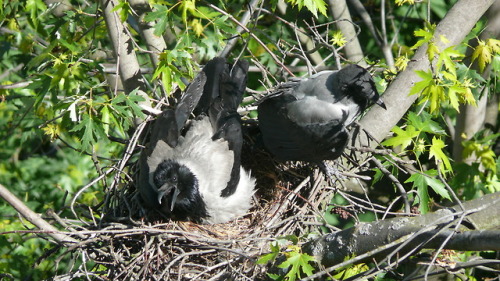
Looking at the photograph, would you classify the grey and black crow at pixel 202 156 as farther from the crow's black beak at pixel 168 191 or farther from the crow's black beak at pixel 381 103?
the crow's black beak at pixel 381 103

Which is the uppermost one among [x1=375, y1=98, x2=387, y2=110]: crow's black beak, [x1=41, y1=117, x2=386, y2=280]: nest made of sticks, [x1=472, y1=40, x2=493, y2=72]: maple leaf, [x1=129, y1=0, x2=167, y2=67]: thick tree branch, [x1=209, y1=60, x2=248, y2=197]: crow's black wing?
[x1=129, y1=0, x2=167, y2=67]: thick tree branch

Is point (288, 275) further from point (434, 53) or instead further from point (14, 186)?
point (14, 186)

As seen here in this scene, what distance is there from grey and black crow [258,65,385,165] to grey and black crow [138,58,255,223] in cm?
37

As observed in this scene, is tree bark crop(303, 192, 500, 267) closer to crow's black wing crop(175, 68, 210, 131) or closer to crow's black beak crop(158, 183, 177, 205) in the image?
crow's black beak crop(158, 183, 177, 205)

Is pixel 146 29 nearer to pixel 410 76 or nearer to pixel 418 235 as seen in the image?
pixel 410 76

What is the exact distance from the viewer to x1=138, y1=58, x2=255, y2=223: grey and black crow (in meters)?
A: 5.14

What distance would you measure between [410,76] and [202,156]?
68.7 inches

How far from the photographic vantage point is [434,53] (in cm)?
461

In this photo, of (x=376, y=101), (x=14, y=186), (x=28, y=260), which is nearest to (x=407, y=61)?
(x=376, y=101)

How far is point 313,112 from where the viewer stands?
5195mm

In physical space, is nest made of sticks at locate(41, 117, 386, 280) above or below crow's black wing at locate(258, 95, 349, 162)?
below

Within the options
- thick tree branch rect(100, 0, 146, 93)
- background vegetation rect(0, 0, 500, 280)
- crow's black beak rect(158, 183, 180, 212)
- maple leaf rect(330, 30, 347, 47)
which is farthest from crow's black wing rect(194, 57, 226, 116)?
maple leaf rect(330, 30, 347, 47)

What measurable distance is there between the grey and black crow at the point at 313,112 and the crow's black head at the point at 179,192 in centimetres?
69

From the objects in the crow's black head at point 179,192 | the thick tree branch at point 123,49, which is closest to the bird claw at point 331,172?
the crow's black head at point 179,192
